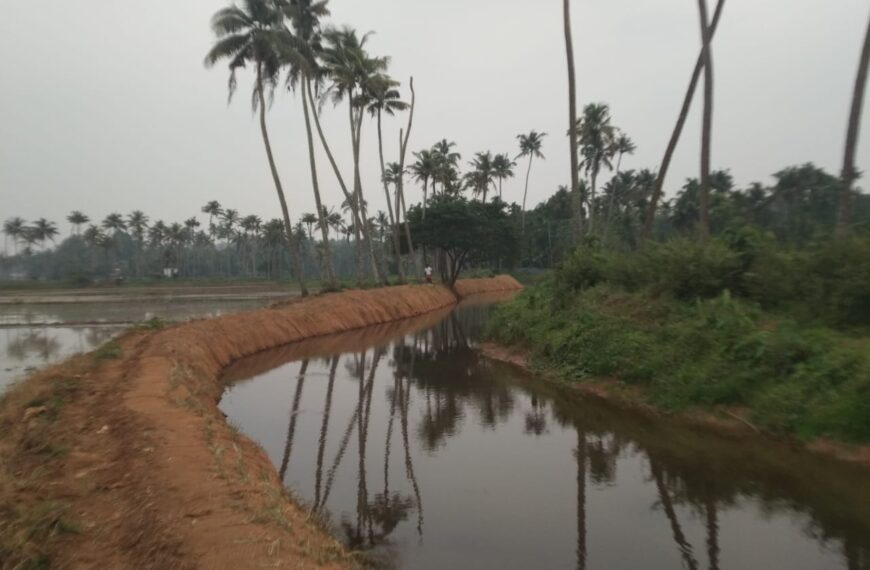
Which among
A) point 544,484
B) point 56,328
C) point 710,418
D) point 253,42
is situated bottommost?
point 544,484

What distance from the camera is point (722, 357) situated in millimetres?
10352

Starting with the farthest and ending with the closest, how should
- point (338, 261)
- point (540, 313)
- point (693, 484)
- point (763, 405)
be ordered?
point (338, 261), point (540, 313), point (763, 405), point (693, 484)

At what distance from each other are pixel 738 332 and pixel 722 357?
70 centimetres

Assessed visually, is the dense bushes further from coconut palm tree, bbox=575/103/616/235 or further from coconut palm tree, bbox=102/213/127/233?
coconut palm tree, bbox=102/213/127/233

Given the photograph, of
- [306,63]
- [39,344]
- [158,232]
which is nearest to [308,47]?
[306,63]

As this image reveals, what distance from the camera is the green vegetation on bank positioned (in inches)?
335

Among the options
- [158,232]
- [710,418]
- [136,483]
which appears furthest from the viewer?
[158,232]

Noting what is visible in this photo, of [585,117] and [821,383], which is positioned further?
[585,117]

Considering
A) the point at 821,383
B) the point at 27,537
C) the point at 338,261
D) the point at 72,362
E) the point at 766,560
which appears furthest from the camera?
the point at 338,261

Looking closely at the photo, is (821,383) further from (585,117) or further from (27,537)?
(585,117)

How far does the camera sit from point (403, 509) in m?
6.92

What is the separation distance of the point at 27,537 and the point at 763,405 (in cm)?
969

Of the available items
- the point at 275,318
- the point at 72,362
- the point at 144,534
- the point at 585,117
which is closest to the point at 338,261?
the point at 585,117

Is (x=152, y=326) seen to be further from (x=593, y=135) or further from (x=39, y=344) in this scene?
(x=593, y=135)
